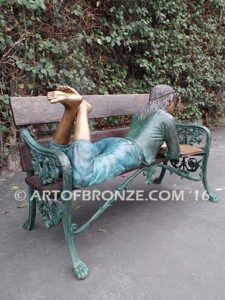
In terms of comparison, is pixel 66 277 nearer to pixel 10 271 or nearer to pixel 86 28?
pixel 10 271

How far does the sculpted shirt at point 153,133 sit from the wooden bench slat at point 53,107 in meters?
0.60

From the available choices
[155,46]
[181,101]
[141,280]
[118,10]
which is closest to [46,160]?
[141,280]

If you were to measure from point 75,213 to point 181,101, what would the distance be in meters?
4.57

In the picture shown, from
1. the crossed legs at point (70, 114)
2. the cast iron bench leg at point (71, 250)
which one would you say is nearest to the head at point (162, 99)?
the crossed legs at point (70, 114)

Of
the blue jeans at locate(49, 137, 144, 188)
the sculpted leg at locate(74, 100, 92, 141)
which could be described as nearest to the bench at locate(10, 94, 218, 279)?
the blue jeans at locate(49, 137, 144, 188)

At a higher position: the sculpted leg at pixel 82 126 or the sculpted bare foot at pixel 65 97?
the sculpted bare foot at pixel 65 97

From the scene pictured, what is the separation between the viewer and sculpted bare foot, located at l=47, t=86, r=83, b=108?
2.24 m

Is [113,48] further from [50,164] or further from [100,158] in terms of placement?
[50,164]

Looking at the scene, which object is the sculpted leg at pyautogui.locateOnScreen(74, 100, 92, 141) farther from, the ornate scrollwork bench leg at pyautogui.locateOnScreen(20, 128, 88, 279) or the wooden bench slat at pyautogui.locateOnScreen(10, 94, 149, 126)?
the wooden bench slat at pyautogui.locateOnScreen(10, 94, 149, 126)

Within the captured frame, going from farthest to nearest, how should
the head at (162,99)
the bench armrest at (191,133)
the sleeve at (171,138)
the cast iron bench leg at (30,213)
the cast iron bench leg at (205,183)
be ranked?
the bench armrest at (191,133) < the cast iron bench leg at (205,183) < the head at (162,99) < the sleeve at (171,138) < the cast iron bench leg at (30,213)

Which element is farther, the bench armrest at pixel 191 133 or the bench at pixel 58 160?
the bench armrest at pixel 191 133

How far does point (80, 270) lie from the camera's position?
217cm

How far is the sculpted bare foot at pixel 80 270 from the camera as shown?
2146mm

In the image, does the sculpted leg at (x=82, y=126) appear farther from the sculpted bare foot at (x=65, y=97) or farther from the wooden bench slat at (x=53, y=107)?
the wooden bench slat at (x=53, y=107)
